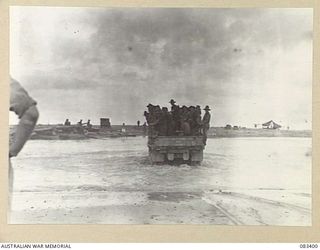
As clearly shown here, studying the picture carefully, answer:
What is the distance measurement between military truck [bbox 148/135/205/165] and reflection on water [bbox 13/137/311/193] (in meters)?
0.02

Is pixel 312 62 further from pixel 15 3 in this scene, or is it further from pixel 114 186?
pixel 15 3

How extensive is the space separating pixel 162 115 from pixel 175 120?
0.13 ft

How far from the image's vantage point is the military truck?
1.36 metres

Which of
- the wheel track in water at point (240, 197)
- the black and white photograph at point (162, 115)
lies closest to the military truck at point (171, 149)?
the black and white photograph at point (162, 115)

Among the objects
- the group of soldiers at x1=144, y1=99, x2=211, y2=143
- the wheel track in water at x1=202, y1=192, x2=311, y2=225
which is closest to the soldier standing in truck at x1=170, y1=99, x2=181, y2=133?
the group of soldiers at x1=144, y1=99, x2=211, y2=143

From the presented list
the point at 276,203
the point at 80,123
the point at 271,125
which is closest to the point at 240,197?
the point at 276,203

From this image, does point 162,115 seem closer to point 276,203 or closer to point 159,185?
point 159,185

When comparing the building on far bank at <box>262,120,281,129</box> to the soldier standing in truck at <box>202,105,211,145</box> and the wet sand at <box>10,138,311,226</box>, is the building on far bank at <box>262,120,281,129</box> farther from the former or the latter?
the soldier standing in truck at <box>202,105,211,145</box>

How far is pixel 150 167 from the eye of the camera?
1355mm

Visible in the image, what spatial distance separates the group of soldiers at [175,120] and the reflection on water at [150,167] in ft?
0.17

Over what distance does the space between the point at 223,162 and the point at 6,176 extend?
585mm

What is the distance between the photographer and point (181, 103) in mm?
1361

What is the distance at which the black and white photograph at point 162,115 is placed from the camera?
1.34m

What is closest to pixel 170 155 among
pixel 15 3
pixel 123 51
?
pixel 123 51
